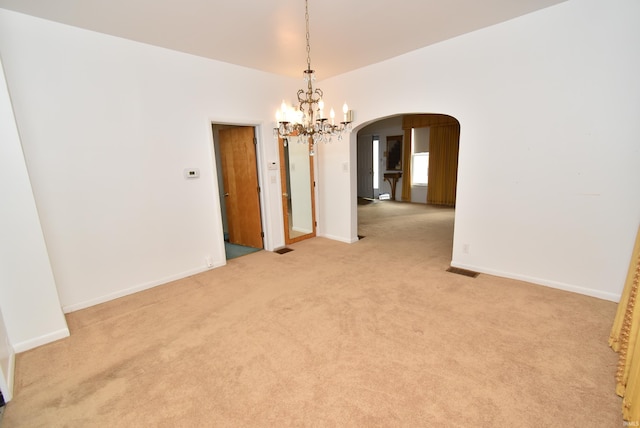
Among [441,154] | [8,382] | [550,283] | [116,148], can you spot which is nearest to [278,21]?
[116,148]

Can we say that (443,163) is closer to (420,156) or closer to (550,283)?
(420,156)

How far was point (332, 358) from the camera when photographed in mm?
2074

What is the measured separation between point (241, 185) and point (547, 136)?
426 centimetres

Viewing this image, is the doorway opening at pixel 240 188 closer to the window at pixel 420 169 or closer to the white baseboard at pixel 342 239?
the white baseboard at pixel 342 239

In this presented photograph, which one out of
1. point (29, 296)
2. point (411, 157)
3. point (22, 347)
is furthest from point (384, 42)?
point (411, 157)

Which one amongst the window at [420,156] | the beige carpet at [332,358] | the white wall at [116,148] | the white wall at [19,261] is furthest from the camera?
the window at [420,156]

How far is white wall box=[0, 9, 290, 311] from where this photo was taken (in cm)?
260

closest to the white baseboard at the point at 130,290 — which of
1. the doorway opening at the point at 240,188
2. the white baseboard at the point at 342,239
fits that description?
the doorway opening at the point at 240,188

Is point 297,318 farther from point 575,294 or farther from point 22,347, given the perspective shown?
point 575,294

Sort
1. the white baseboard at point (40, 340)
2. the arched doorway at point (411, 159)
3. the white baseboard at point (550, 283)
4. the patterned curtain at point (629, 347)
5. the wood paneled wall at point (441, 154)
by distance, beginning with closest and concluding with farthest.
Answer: the patterned curtain at point (629, 347), the white baseboard at point (40, 340), the white baseboard at point (550, 283), the wood paneled wall at point (441, 154), the arched doorway at point (411, 159)

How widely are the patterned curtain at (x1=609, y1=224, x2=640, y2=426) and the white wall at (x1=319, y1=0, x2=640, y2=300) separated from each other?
2.52 ft

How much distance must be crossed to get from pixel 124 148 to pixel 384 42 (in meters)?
3.30

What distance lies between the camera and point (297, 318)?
2621mm

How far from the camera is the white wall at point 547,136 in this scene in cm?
254
